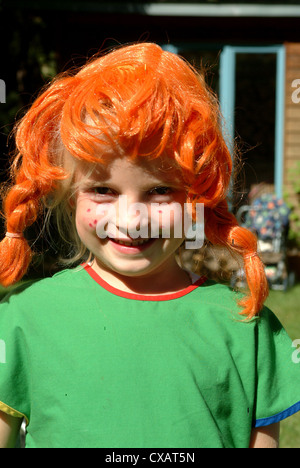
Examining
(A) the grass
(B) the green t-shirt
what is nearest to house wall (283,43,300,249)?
(A) the grass

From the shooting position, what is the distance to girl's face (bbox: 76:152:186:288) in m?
1.40

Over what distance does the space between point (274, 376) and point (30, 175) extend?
0.83 meters

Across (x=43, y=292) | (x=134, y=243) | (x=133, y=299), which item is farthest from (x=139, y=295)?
(x=43, y=292)

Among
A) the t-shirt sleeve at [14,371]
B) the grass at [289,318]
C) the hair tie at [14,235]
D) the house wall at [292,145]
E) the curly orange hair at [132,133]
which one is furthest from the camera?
the house wall at [292,145]

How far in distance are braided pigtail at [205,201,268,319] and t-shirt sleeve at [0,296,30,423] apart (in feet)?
1.90

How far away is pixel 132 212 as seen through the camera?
1.40 metres

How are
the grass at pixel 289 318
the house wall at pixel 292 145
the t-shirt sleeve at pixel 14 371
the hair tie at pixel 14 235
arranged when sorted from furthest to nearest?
the house wall at pixel 292 145 < the grass at pixel 289 318 < the hair tie at pixel 14 235 < the t-shirt sleeve at pixel 14 371

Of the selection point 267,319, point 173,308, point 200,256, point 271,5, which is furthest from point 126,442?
point 271,5

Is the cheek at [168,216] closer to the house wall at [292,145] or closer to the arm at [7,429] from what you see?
the arm at [7,429]

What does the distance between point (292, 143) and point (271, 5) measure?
5.41ft

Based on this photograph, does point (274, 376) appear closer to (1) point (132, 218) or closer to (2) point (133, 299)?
(2) point (133, 299)

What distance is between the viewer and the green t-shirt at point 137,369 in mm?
1393

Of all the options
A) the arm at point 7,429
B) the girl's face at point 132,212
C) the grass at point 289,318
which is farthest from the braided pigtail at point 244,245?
the arm at point 7,429

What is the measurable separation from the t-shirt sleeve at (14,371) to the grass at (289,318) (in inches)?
30.0
